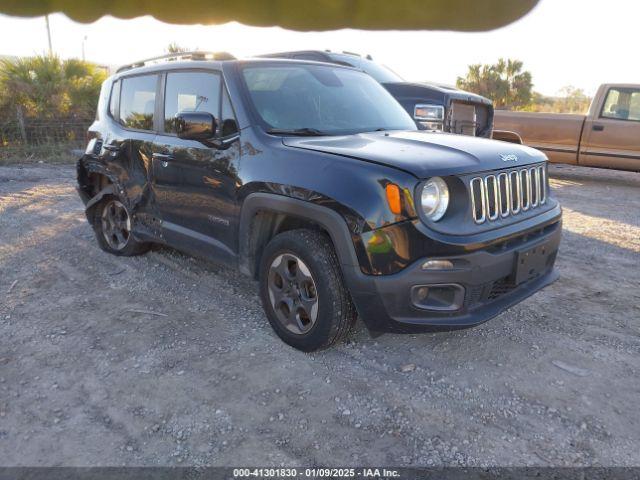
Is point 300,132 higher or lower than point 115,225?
higher

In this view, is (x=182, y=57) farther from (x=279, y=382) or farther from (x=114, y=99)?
(x=279, y=382)

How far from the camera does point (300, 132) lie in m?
3.26

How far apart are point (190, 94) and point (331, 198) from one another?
1733mm

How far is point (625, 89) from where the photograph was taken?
31.2ft

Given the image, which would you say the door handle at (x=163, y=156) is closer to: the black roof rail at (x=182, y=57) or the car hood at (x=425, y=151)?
the black roof rail at (x=182, y=57)

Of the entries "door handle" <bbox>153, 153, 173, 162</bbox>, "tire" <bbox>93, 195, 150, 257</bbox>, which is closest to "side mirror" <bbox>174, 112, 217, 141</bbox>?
"door handle" <bbox>153, 153, 173, 162</bbox>

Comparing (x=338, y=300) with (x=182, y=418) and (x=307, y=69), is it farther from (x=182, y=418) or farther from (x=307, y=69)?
(x=307, y=69)

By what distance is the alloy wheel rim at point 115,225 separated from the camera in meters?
4.86

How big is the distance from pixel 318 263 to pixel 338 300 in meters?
0.24

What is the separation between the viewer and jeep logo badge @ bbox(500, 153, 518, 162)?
2938 mm

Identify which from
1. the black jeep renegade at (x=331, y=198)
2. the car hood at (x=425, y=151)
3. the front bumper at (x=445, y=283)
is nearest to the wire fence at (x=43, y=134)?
the black jeep renegade at (x=331, y=198)

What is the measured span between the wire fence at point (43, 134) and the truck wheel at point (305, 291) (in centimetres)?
1073

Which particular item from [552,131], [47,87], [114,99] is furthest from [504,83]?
[114,99]

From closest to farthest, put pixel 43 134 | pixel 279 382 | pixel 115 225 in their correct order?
pixel 279 382 < pixel 115 225 < pixel 43 134
